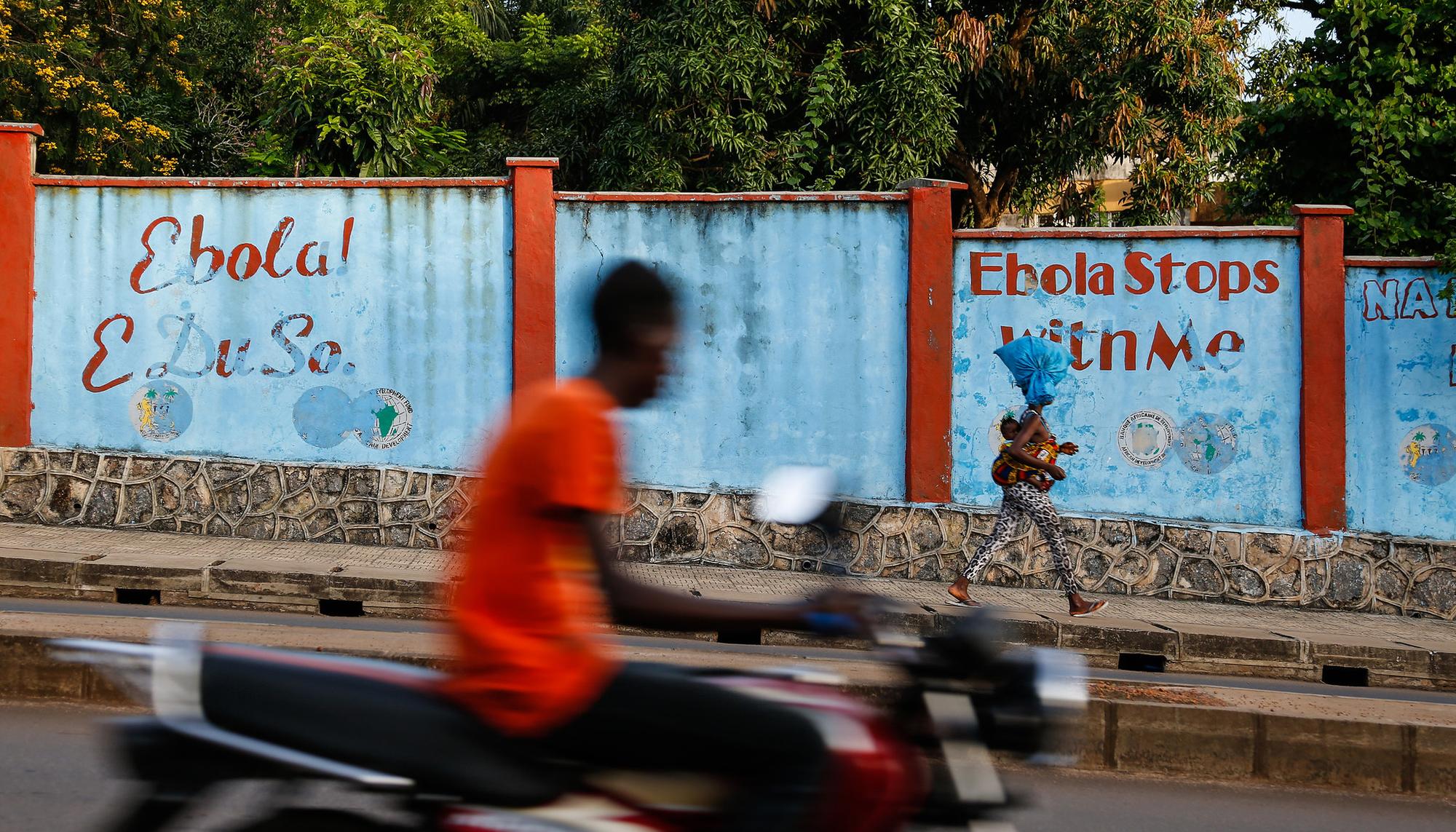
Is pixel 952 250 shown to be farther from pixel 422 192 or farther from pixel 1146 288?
pixel 422 192

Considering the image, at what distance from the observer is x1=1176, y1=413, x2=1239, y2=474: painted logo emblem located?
1210 centimetres

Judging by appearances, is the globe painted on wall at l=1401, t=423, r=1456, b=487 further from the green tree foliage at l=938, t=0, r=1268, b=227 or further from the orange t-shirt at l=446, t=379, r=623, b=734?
the orange t-shirt at l=446, t=379, r=623, b=734

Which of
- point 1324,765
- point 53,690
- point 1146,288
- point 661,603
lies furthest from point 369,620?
point 1146,288

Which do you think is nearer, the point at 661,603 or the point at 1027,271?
the point at 661,603

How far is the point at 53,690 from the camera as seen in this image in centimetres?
586

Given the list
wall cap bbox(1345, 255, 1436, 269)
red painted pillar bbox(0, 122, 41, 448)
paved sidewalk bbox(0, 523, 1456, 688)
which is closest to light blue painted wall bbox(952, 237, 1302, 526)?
wall cap bbox(1345, 255, 1436, 269)

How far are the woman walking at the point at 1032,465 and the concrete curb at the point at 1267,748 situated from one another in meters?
3.69

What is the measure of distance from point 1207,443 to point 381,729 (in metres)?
11.0

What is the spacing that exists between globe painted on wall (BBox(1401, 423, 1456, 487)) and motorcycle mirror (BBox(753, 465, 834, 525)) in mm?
11211

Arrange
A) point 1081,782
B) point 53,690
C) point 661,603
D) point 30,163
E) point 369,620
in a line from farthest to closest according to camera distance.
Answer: point 30,163 → point 369,620 → point 53,690 → point 1081,782 → point 661,603

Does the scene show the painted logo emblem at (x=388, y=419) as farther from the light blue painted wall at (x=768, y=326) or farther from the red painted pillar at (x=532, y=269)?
the light blue painted wall at (x=768, y=326)

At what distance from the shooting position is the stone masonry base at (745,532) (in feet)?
37.1

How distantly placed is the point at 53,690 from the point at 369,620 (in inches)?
120

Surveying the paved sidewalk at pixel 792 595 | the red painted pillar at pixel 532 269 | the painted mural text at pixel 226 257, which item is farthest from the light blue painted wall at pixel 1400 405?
the painted mural text at pixel 226 257
